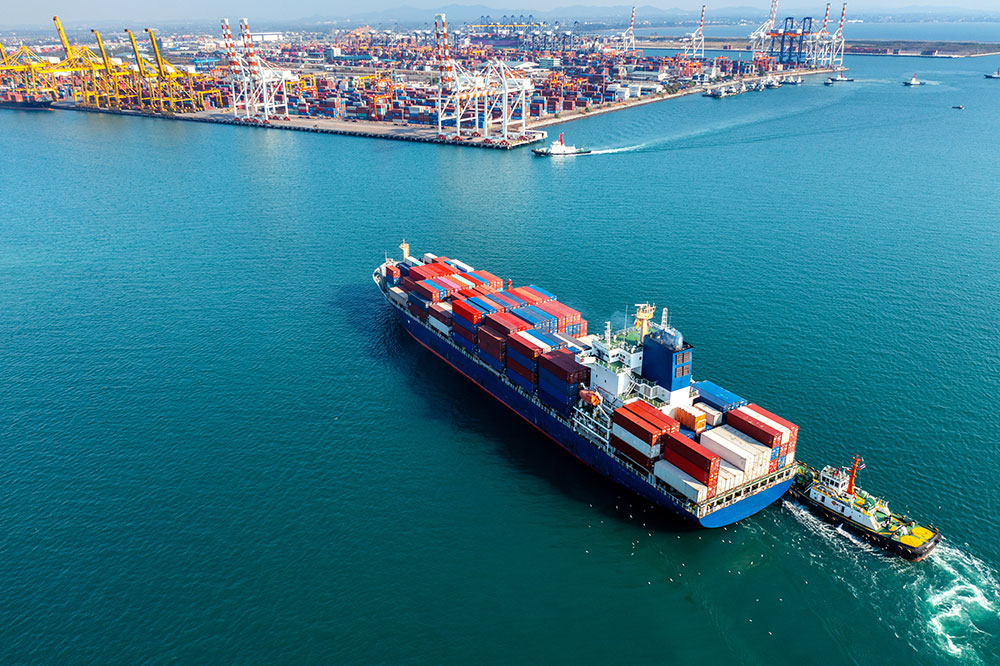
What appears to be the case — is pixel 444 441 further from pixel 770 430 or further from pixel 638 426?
pixel 770 430

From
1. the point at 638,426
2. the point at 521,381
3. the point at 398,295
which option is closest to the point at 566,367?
the point at 521,381

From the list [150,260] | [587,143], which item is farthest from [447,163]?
[150,260]

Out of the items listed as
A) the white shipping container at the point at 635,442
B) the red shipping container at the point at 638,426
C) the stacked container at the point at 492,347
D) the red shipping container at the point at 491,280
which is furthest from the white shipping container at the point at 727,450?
the red shipping container at the point at 491,280

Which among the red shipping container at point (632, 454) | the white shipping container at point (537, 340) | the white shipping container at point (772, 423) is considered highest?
the white shipping container at point (537, 340)

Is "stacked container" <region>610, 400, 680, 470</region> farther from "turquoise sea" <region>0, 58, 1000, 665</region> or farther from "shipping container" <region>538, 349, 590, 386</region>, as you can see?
"shipping container" <region>538, 349, 590, 386</region>

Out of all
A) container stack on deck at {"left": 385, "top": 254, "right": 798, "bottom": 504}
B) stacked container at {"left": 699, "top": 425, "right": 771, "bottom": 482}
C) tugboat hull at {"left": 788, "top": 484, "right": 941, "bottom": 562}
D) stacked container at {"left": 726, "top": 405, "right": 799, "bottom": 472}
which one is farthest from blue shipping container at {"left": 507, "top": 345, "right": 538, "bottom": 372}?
tugboat hull at {"left": 788, "top": 484, "right": 941, "bottom": 562}

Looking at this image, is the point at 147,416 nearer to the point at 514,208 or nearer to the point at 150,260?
the point at 150,260

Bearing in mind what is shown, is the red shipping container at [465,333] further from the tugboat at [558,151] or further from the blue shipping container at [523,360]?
the tugboat at [558,151]
